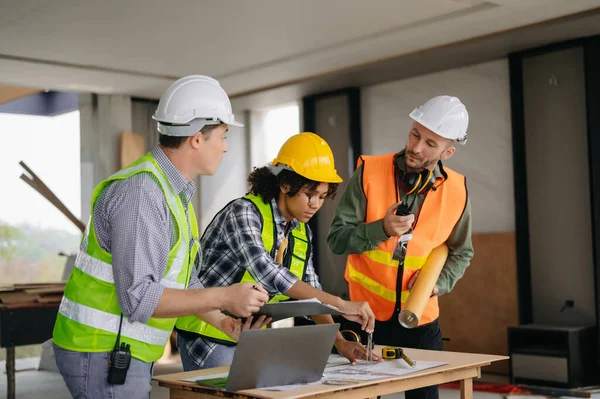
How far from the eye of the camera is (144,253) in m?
1.97

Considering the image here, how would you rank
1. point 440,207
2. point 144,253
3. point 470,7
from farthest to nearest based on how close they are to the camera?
point 470,7 < point 440,207 < point 144,253

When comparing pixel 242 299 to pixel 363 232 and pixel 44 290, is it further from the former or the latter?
pixel 44 290

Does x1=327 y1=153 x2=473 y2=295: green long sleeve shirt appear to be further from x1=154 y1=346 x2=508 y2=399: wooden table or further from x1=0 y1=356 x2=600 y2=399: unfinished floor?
x1=0 y1=356 x2=600 y2=399: unfinished floor

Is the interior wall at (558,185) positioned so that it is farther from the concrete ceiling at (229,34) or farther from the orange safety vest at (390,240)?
the orange safety vest at (390,240)

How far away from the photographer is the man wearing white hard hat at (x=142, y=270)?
197 centimetres

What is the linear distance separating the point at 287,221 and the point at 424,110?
0.85 meters

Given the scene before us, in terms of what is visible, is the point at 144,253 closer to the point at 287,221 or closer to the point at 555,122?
the point at 287,221

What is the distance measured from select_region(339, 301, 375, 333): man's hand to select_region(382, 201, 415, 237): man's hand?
17.0 inches

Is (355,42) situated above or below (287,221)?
above

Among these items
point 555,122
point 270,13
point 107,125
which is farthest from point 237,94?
point 555,122

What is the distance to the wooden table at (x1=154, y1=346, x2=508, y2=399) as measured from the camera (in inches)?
85.3

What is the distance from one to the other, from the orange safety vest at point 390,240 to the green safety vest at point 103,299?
50.0 inches

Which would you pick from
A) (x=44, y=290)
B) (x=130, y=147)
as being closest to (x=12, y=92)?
(x=130, y=147)

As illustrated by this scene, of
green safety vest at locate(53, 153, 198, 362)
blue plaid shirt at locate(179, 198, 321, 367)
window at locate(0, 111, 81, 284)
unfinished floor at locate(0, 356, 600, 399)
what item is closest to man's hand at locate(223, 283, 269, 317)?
green safety vest at locate(53, 153, 198, 362)
